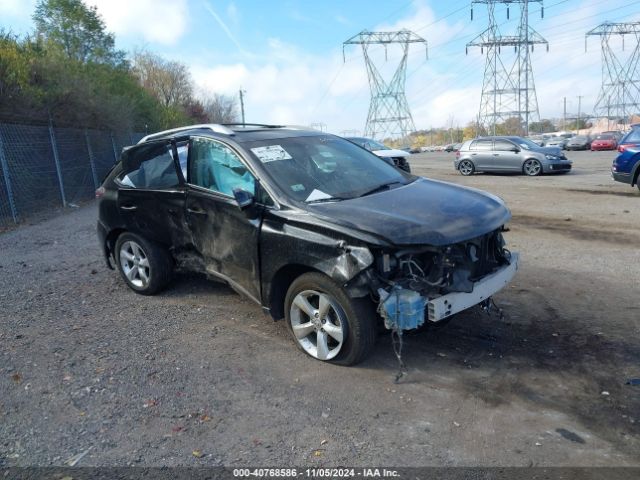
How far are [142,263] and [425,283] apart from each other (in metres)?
3.36

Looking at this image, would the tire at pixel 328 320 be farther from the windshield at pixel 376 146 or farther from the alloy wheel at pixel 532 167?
the alloy wheel at pixel 532 167

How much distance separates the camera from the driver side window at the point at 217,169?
4.51 m

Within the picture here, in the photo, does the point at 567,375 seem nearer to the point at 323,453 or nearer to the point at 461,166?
the point at 323,453

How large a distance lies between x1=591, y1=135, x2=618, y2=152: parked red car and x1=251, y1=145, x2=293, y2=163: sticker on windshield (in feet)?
132

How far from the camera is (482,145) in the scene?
20.5 metres

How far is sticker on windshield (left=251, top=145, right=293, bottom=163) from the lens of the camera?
4.52 m

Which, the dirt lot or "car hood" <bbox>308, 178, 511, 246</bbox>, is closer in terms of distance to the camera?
the dirt lot

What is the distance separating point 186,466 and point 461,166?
19861 millimetres

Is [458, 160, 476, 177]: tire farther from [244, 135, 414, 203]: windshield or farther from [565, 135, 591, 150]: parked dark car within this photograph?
[565, 135, 591, 150]: parked dark car

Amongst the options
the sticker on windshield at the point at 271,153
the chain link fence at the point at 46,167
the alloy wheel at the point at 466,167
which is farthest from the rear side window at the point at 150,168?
the alloy wheel at the point at 466,167

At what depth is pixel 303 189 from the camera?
4.32m

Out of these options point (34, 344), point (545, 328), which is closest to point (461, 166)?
point (545, 328)

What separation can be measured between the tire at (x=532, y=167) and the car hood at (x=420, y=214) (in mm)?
15596

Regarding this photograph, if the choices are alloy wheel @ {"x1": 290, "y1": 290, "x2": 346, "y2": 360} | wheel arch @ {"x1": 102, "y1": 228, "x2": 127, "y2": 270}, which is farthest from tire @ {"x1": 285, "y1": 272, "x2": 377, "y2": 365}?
wheel arch @ {"x1": 102, "y1": 228, "x2": 127, "y2": 270}
